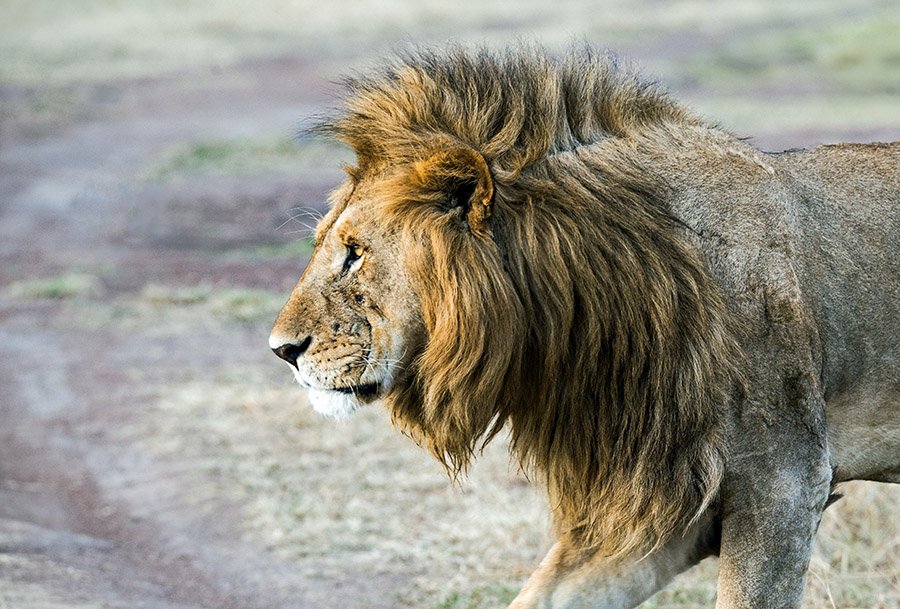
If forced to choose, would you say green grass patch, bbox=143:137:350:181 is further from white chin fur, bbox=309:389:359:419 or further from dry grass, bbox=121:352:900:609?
white chin fur, bbox=309:389:359:419

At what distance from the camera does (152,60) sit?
79.6 ft

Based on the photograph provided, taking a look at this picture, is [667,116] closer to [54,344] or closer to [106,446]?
[106,446]

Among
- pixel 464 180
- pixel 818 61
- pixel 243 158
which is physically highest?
pixel 464 180

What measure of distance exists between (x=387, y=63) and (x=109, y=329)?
5.91 meters

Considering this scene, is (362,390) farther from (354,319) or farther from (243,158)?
(243,158)

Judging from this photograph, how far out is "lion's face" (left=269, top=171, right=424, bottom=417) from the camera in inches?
132

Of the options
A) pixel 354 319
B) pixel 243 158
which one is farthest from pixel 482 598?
pixel 243 158

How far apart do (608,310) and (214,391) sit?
4556 millimetres

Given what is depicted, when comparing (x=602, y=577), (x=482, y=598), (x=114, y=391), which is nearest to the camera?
(x=602, y=577)

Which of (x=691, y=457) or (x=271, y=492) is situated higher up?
(x=691, y=457)

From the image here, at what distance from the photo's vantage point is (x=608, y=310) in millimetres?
3326

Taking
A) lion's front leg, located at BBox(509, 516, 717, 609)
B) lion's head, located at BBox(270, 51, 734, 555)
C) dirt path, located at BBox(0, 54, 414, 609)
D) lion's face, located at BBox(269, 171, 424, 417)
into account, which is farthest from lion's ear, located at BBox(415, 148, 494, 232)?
dirt path, located at BBox(0, 54, 414, 609)

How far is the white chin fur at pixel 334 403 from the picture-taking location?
340 centimetres

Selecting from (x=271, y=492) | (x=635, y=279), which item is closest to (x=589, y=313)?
(x=635, y=279)
